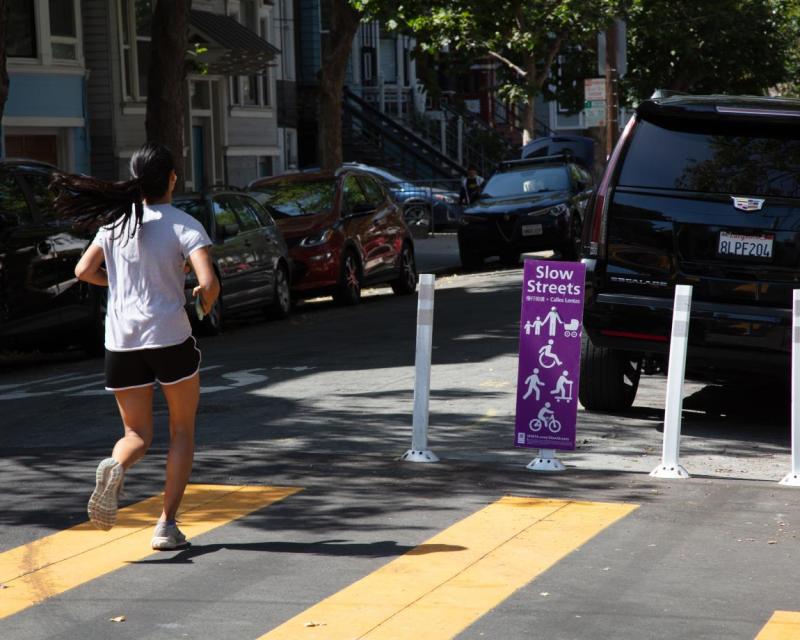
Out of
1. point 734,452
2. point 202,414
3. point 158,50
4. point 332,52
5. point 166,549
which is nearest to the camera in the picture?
point 166,549

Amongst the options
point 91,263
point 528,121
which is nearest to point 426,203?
point 528,121

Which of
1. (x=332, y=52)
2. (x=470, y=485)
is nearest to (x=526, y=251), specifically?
(x=332, y=52)

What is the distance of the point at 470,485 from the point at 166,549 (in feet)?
6.67

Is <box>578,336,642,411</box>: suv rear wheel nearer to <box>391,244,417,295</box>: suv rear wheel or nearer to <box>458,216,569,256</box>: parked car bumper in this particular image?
<box>391,244,417,295</box>: suv rear wheel

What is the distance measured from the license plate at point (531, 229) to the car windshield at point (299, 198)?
523 centimetres

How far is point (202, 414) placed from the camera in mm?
11039

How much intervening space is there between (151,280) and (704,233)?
13.4ft

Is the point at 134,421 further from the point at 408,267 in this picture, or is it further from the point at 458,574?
the point at 408,267

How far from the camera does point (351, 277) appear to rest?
20422mm

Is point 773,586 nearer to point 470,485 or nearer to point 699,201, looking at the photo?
point 470,485

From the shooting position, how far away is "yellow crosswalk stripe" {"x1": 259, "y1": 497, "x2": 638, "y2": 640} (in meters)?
5.80

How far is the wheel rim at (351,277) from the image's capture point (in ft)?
66.4

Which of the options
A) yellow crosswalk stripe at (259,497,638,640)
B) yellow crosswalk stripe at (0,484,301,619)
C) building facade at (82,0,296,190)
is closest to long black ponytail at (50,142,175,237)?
yellow crosswalk stripe at (0,484,301,619)

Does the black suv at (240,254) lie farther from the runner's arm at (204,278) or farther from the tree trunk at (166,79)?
the runner's arm at (204,278)
